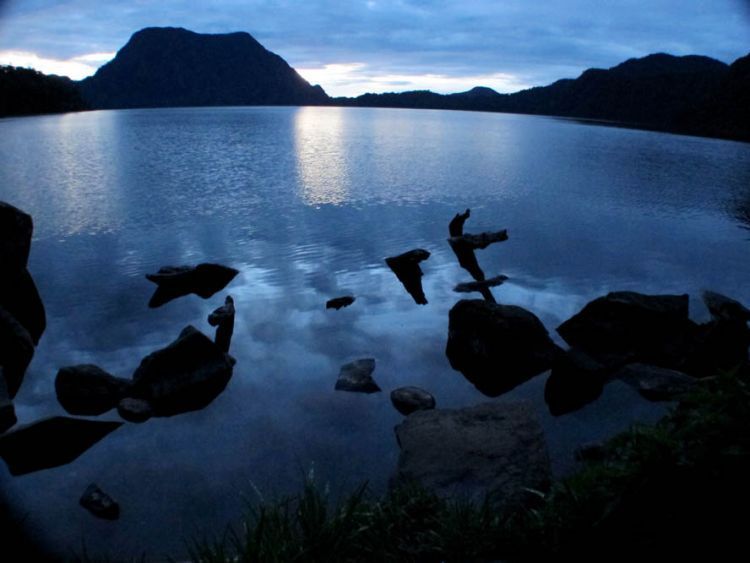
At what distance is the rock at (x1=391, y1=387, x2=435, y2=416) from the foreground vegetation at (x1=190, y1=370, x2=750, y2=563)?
4553 millimetres

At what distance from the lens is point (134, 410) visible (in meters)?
9.30

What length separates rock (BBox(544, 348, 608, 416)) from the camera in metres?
10.1

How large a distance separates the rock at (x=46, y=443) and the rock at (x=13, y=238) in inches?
362

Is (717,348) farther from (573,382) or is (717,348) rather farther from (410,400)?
(410,400)

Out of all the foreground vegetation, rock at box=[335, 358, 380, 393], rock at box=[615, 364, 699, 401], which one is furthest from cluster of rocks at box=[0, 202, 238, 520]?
rock at box=[615, 364, 699, 401]

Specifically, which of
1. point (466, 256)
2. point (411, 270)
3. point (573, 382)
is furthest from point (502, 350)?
point (466, 256)

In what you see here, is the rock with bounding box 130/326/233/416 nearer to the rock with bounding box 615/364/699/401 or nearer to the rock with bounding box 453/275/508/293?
the rock with bounding box 615/364/699/401

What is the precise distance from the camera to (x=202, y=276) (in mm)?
18000

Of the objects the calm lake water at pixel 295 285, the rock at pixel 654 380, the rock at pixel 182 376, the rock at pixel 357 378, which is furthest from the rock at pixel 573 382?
the rock at pixel 182 376

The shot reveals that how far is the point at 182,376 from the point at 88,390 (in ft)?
5.65

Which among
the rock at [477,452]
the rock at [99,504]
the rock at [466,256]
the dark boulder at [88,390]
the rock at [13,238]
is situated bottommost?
the rock at [466,256]

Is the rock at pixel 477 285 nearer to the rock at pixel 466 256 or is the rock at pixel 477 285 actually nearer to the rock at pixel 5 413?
the rock at pixel 466 256

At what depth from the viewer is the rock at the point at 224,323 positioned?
12.9 metres

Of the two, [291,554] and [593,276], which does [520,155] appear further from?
[291,554]
